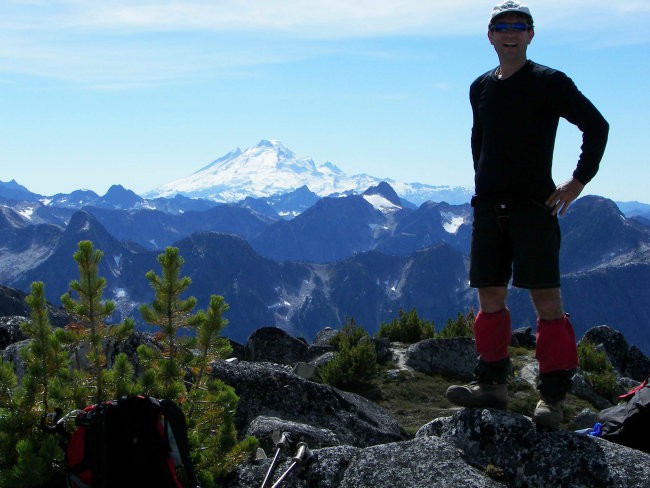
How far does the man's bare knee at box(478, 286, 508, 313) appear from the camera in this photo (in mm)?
7270

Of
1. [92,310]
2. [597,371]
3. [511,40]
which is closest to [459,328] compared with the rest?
[597,371]

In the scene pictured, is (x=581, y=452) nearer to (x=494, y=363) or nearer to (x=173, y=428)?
(x=494, y=363)

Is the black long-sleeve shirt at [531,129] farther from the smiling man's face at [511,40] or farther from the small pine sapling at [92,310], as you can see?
the small pine sapling at [92,310]

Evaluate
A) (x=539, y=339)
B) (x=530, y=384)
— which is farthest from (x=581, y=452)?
(x=530, y=384)

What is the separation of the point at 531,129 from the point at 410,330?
16.8 m

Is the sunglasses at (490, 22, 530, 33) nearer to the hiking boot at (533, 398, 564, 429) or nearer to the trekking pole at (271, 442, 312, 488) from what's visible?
the hiking boot at (533, 398, 564, 429)

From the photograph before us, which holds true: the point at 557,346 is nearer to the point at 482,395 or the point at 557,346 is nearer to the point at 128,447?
the point at 482,395

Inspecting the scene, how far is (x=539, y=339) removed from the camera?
22.9ft

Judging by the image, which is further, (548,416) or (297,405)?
(297,405)

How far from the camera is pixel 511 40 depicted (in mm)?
6926

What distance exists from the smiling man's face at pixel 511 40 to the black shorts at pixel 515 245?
1494mm

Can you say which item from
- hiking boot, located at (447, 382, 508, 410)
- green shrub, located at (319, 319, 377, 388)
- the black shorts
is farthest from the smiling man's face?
green shrub, located at (319, 319, 377, 388)

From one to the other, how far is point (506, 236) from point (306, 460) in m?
3.02

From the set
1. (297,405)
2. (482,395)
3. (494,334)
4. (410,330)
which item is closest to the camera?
(482,395)
